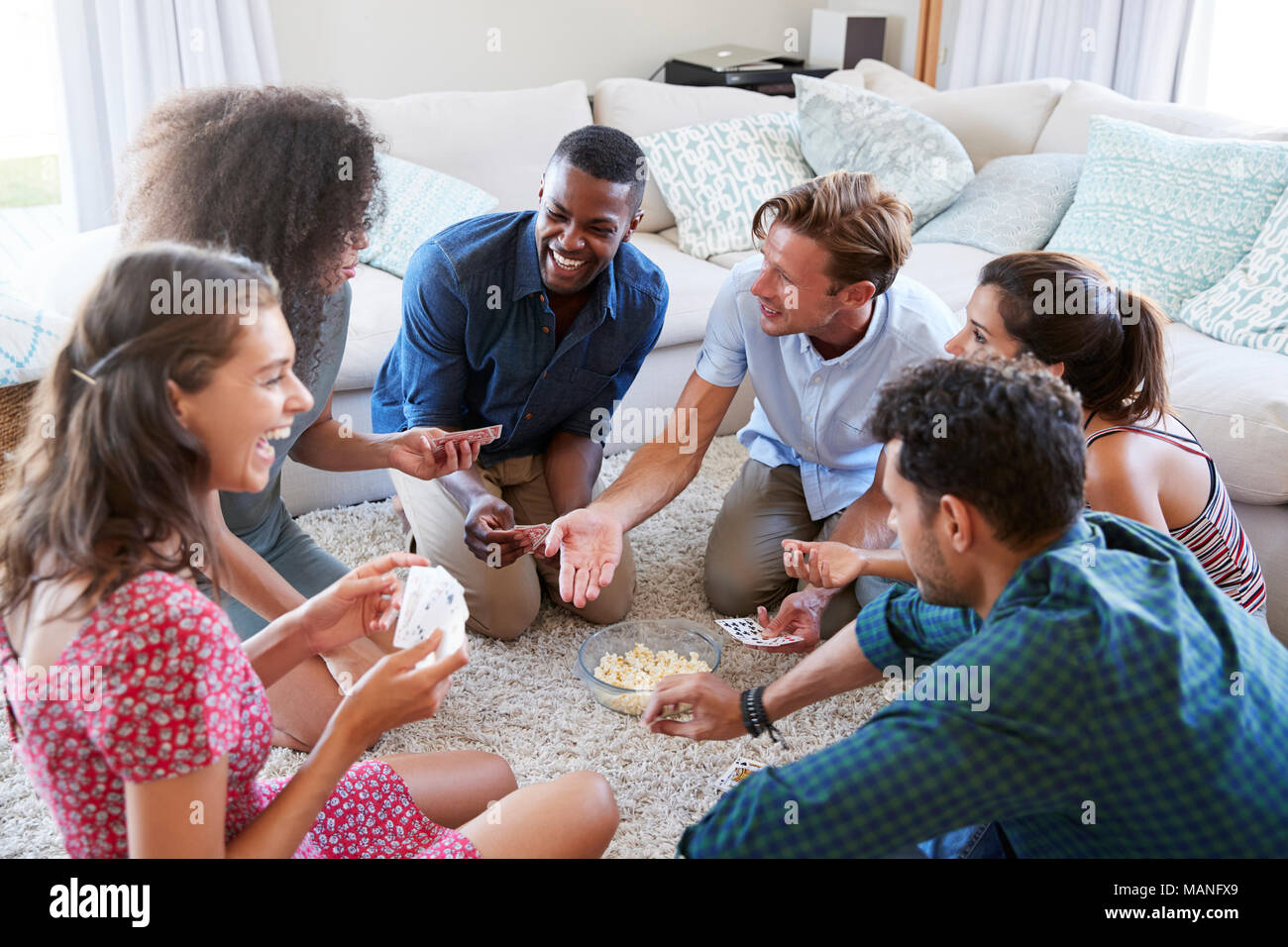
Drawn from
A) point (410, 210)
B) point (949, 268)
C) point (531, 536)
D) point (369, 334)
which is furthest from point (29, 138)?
point (949, 268)

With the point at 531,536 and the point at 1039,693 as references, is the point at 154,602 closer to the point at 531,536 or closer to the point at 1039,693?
the point at 1039,693

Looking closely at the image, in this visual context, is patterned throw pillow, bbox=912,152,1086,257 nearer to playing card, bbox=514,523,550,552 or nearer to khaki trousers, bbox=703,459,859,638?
khaki trousers, bbox=703,459,859,638

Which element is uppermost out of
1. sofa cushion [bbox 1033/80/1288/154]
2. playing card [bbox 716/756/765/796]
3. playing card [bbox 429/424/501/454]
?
sofa cushion [bbox 1033/80/1288/154]

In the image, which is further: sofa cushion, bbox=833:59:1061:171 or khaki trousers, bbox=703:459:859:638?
sofa cushion, bbox=833:59:1061:171

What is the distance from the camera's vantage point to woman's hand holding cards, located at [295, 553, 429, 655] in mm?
1381

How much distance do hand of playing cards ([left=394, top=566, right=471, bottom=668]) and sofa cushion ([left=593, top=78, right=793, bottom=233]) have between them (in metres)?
2.53

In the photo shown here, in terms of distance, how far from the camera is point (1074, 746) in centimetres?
103

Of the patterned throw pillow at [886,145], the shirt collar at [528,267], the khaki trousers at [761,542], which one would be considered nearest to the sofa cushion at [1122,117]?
the patterned throw pillow at [886,145]

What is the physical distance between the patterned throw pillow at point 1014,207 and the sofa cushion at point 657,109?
725 mm

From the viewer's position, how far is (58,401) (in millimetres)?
1097

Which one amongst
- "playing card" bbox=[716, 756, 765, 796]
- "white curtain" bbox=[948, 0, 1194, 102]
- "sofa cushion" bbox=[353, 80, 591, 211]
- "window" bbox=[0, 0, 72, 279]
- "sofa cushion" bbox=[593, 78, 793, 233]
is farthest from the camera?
"white curtain" bbox=[948, 0, 1194, 102]

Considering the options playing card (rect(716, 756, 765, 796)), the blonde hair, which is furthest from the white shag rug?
the blonde hair

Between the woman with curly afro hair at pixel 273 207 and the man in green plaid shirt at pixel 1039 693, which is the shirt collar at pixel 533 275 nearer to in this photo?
the woman with curly afro hair at pixel 273 207

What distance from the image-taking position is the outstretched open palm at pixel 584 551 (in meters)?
1.99
